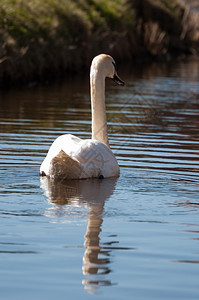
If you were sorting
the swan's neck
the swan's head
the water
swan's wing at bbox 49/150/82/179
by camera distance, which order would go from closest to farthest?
the water, swan's wing at bbox 49/150/82/179, the swan's neck, the swan's head

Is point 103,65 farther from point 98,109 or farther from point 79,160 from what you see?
point 79,160

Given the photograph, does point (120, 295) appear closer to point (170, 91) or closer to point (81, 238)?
point (81, 238)

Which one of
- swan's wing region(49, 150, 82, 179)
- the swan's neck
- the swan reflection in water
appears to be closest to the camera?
the swan reflection in water

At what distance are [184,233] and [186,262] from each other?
87cm

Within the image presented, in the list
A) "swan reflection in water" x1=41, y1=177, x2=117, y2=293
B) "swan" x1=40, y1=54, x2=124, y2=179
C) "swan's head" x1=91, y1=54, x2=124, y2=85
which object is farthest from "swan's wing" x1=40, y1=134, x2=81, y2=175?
"swan's head" x1=91, y1=54, x2=124, y2=85

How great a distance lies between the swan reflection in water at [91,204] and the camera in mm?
5512

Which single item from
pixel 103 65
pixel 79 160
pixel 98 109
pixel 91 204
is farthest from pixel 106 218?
pixel 103 65

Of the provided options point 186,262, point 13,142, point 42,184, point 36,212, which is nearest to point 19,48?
point 13,142

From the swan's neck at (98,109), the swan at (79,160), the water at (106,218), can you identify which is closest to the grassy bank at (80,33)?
the water at (106,218)

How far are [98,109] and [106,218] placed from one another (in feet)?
9.33

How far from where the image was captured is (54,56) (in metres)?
23.3

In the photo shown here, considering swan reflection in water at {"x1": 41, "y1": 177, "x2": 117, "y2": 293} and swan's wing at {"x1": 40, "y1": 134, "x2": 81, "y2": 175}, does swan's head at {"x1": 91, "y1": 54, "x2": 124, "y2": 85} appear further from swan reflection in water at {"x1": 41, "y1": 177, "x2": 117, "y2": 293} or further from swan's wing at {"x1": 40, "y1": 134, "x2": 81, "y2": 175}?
swan reflection in water at {"x1": 41, "y1": 177, "x2": 117, "y2": 293}

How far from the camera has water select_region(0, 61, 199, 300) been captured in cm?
536

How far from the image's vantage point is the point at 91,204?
785cm
